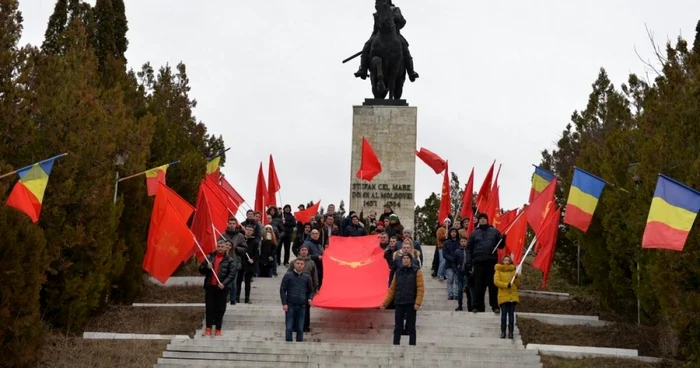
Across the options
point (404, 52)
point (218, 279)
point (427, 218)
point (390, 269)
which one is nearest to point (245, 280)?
point (218, 279)

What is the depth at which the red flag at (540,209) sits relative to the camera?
16.8 meters

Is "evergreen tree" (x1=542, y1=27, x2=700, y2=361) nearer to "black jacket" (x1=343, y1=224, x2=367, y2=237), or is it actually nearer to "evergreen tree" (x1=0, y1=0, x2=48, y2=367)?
"black jacket" (x1=343, y1=224, x2=367, y2=237)

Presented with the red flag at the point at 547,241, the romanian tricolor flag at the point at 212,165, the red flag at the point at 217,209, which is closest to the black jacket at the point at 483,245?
the red flag at the point at 547,241

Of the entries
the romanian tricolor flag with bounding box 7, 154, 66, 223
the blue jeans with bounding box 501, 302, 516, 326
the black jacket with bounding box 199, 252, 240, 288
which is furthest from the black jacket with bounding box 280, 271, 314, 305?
the romanian tricolor flag with bounding box 7, 154, 66, 223

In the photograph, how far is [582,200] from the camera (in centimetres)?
1599

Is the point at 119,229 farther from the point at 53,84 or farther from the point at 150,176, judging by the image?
the point at 53,84

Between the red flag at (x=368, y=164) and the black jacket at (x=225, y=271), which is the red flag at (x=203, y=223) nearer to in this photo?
the black jacket at (x=225, y=271)

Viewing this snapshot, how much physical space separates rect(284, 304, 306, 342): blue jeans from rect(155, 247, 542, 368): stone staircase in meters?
0.26

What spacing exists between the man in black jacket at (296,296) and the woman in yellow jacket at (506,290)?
9.91 ft

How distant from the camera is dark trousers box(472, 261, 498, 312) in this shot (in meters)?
17.0

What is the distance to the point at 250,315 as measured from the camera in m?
16.8

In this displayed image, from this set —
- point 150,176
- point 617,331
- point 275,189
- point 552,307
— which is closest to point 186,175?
point 275,189

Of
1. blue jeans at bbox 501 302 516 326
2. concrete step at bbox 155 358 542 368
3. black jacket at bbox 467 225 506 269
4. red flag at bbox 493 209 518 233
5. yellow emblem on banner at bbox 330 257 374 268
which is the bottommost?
concrete step at bbox 155 358 542 368

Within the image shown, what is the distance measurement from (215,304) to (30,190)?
3.70 m
